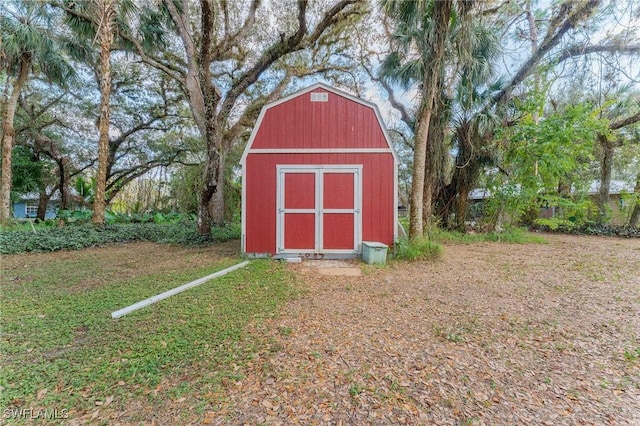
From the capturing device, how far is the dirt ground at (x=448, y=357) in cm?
162

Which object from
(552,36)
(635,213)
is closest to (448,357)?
(552,36)

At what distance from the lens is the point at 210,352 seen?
7.31ft

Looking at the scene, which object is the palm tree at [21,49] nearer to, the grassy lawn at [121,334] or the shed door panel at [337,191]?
the grassy lawn at [121,334]

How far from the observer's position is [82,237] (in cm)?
725

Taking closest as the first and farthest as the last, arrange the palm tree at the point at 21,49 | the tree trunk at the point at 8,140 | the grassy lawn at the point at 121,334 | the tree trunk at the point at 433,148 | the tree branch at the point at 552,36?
1. the grassy lawn at the point at 121,334
2. the tree branch at the point at 552,36
3. the tree trunk at the point at 433,148
4. the palm tree at the point at 21,49
5. the tree trunk at the point at 8,140

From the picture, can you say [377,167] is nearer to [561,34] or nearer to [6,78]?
[561,34]

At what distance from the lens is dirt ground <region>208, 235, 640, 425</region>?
1.62 meters

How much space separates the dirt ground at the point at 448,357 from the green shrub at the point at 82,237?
5528mm

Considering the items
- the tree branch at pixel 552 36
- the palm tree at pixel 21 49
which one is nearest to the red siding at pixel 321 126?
the tree branch at pixel 552 36

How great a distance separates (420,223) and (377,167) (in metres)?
1.69

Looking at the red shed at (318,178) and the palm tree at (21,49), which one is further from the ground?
the palm tree at (21,49)

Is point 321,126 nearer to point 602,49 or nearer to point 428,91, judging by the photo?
point 428,91

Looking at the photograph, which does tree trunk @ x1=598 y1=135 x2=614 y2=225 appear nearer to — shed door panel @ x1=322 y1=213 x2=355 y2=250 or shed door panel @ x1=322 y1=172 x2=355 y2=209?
shed door panel @ x1=322 y1=172 x2=355 y2=209

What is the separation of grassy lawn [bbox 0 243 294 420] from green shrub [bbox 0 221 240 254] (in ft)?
6.12
